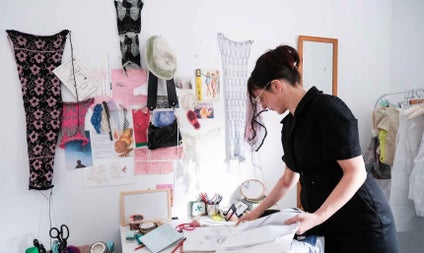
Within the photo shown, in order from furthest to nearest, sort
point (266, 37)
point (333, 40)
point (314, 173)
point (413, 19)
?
point (413, 19) → point (333, 40) → point (266, 37) → point (314, 173)

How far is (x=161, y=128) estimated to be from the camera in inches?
73.1

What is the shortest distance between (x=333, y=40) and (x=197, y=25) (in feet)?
3.75

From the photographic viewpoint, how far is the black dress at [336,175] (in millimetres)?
1043

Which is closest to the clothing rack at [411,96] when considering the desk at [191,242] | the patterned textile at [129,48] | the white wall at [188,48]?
the white wall at [188,48]

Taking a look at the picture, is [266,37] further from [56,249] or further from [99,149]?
[56,249]

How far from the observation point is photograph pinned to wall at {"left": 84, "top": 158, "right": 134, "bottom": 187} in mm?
1784

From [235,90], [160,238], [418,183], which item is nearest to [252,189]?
[235,90]

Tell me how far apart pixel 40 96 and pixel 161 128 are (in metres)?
0.69

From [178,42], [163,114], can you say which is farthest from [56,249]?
[178,42]

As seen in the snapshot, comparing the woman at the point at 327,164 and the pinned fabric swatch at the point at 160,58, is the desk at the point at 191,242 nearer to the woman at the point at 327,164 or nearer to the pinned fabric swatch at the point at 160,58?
the woman at the point at 327,164

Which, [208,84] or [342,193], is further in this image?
[208,84]

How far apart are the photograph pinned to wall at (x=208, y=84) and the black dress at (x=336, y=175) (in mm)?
912

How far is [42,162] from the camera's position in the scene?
5.41 feet

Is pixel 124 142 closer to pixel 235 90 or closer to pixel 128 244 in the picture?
pixel 128 244
